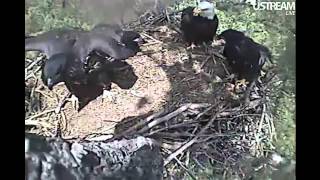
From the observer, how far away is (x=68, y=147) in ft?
9.79

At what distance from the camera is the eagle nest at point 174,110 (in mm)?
2984

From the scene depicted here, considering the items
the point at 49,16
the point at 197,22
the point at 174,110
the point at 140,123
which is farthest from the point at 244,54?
the point at 49,16

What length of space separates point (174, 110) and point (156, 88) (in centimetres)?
15

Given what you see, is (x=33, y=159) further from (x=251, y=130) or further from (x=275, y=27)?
(x=275, y=27)

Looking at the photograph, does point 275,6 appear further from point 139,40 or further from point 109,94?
point 109,94

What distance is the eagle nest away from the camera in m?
2.98

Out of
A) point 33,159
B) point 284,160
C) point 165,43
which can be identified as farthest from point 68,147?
point 284,160

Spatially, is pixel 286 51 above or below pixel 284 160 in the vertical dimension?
above

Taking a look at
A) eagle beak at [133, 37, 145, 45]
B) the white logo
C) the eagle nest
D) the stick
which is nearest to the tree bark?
the eagle nest

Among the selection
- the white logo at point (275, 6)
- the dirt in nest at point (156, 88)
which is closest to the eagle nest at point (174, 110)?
the dirt in nest at point (156, 88)

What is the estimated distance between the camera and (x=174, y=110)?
2998mm

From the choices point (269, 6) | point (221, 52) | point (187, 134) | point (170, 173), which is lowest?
point (170, 173)

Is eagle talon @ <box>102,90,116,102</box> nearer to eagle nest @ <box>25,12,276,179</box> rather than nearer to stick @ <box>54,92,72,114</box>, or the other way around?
eagle nest @ <box>25,12,276,179</box>
